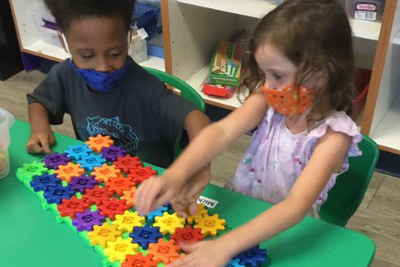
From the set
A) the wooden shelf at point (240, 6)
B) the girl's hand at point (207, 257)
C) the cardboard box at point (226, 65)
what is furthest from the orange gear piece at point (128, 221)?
the cardboard box at point (226, 65)

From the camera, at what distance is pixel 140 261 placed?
77 centimetres

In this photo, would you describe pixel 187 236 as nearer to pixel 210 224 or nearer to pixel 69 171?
pixel 210 224

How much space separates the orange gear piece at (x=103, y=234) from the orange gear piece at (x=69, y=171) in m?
0.15

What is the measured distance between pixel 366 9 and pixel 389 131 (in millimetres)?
463

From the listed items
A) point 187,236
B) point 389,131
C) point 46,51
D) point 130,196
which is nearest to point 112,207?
point 130,196

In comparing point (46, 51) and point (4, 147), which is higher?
point (4, 147)

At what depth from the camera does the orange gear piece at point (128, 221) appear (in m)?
0.83

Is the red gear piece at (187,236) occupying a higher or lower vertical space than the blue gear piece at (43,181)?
lower

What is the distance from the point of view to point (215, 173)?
195 centimetres

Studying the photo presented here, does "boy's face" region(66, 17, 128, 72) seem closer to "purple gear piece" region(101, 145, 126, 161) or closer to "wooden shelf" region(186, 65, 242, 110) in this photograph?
"purple gear piece" region(101, 145, 126, 161)

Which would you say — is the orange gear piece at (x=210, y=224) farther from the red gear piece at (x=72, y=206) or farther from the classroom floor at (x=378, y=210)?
the classroom floor at (x=378, y=210)

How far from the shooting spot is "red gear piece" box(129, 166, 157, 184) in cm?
95

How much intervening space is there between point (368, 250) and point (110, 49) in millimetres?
663

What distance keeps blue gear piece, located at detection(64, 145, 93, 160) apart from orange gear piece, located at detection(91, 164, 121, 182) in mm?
62
